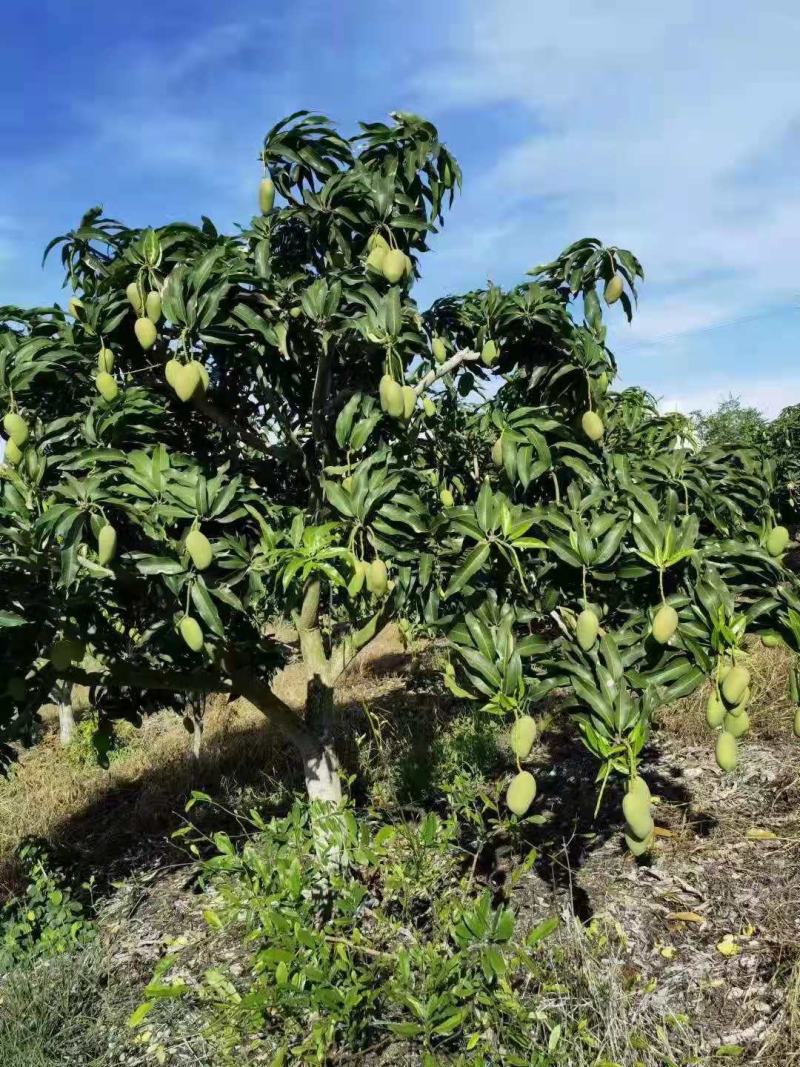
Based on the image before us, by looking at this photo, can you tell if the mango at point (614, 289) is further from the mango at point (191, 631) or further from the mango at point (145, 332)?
the mango at point (191, 631)

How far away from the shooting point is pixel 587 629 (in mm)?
1667

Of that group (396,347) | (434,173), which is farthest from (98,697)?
(434,173)

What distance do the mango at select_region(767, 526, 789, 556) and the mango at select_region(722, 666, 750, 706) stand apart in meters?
0.39

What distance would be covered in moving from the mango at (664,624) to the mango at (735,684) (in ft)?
0.51

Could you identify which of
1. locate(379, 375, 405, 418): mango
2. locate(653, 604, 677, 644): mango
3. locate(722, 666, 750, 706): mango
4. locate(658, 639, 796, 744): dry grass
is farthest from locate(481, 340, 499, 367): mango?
locate(658, 639, 796, 744): dry grass

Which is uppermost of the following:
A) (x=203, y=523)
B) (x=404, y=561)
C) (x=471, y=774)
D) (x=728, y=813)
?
(x=203, y=523)

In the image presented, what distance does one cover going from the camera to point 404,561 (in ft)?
6.41

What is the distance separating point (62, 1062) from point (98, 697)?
48.4 inches

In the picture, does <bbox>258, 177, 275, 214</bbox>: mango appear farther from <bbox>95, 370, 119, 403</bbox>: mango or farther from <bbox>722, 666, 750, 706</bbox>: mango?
<bbox>722, 666, 750, 706</bbox>: mango

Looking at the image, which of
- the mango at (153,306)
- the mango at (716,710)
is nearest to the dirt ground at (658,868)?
the mango at (716,710)

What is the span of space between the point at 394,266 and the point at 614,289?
0.70 m

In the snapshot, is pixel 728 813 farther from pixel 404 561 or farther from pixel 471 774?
pixel 404 561

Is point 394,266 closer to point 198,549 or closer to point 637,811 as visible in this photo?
point 198,549

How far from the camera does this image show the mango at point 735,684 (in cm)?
162
